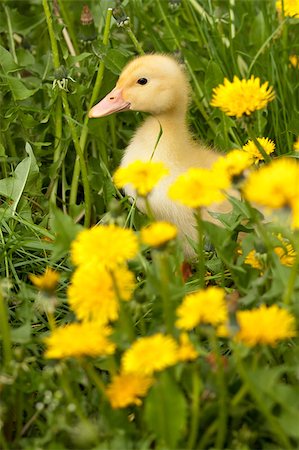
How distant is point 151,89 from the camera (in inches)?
86.7

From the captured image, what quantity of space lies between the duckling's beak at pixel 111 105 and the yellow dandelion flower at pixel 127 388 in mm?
1023

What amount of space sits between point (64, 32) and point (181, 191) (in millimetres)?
1443

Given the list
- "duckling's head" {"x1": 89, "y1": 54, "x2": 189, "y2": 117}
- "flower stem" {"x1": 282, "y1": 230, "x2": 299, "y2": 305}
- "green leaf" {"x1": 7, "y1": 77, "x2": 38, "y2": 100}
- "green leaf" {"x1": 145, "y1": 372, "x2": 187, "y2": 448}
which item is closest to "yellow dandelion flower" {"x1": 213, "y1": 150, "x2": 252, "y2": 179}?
"flower stem" {"x1": 282, "y1": 230, "x2": 299, "y2": 305}

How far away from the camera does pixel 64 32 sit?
268 centimetres

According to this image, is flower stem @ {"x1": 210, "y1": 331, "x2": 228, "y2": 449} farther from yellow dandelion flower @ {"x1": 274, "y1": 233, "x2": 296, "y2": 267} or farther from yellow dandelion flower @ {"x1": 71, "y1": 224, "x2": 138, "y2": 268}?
yellow dandelion flower @ {"x1": 274, "y1": 233, "x2": 296, "y2": 267}

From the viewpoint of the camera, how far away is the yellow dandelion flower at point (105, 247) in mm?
1324

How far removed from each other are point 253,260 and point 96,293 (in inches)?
16.9

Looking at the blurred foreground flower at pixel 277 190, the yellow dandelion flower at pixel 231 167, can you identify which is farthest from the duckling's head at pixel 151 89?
the blurred foreground flower at pixel 277 190

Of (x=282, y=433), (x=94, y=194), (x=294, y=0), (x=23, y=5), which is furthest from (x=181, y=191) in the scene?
(x=23, y=5)

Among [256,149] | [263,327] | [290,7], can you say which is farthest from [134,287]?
[290,7]

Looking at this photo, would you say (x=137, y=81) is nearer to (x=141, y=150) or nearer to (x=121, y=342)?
(x=141, y=150)

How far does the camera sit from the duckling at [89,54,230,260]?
2.14 metres

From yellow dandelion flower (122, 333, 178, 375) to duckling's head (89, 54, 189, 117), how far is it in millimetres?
1012

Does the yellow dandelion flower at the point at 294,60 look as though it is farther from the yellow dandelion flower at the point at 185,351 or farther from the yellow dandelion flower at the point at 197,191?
the yellow dandelion flower at the point at 185,351
